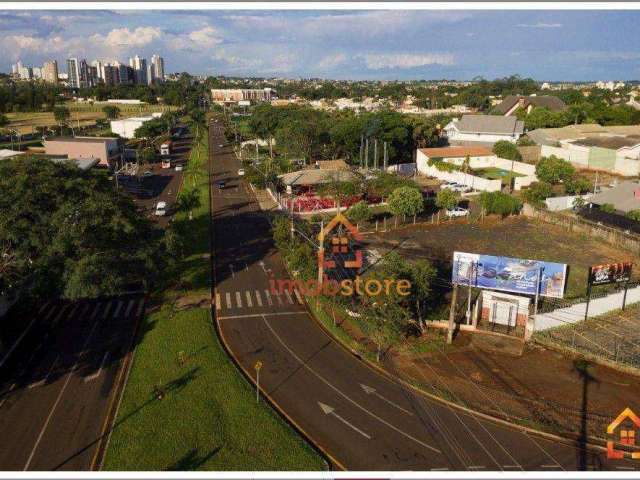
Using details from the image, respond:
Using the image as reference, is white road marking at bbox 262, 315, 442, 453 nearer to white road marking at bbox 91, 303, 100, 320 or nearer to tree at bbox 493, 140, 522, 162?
white road marking at bbox 91, 303, 100, 320

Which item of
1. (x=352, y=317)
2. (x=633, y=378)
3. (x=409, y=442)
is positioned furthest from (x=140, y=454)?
(x=633, y=378)

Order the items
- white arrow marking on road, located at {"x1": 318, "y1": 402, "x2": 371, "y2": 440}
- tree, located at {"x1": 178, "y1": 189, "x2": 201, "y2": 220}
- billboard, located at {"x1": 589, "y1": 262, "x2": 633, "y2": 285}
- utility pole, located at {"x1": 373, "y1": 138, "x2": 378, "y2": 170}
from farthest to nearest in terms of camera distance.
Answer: utility pole, located at {"x1": 373, "y1": 138, "x2": 378, "y2": 170} < tree, located at {"x1": 178, "y1": 189, "x2": 201, "y2": 220} < billboard, located at {"x1": 589, "y1": 262, "x2": 633, "y2": 285} < white arrow marking on road, located at {"x1": 318, "y1": 402, "x2": 371, "y2": 440}

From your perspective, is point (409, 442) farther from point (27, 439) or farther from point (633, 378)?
point (27, 439)

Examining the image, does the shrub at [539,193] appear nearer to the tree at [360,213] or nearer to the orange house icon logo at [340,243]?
the tree at [360,213]

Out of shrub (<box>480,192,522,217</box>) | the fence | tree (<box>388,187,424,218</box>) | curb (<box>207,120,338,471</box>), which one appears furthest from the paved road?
the fence

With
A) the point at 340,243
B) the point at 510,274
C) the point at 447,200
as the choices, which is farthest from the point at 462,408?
the point at 447,200

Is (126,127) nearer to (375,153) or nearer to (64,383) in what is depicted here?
(375,153)
